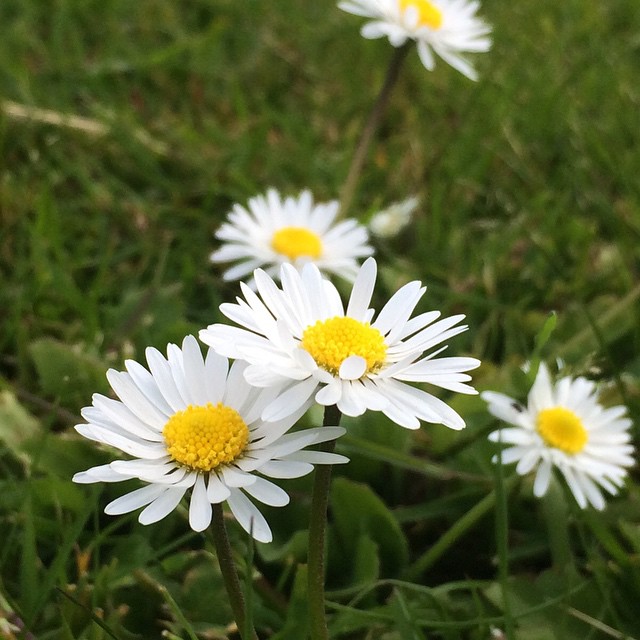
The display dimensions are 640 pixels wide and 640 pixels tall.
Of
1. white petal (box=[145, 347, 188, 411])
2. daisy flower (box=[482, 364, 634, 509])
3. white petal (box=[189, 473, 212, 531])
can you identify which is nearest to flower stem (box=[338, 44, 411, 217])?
daisy flower (box=[482, 364, 634, 509])

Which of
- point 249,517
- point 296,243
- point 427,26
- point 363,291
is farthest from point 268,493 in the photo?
point 427,26

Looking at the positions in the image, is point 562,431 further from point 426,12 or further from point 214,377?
point 426,12

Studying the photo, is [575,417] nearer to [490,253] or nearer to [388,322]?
[388,322]

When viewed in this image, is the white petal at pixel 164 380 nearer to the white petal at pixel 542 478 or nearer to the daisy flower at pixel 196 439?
the daisy flower at pixel 196 439

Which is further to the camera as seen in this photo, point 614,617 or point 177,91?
point 177,91

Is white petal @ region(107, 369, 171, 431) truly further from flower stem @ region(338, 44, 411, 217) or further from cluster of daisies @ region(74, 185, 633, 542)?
flower stem @ region(338, 44, 411, 217)

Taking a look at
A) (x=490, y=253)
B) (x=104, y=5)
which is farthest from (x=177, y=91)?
(x=490, y=253)
